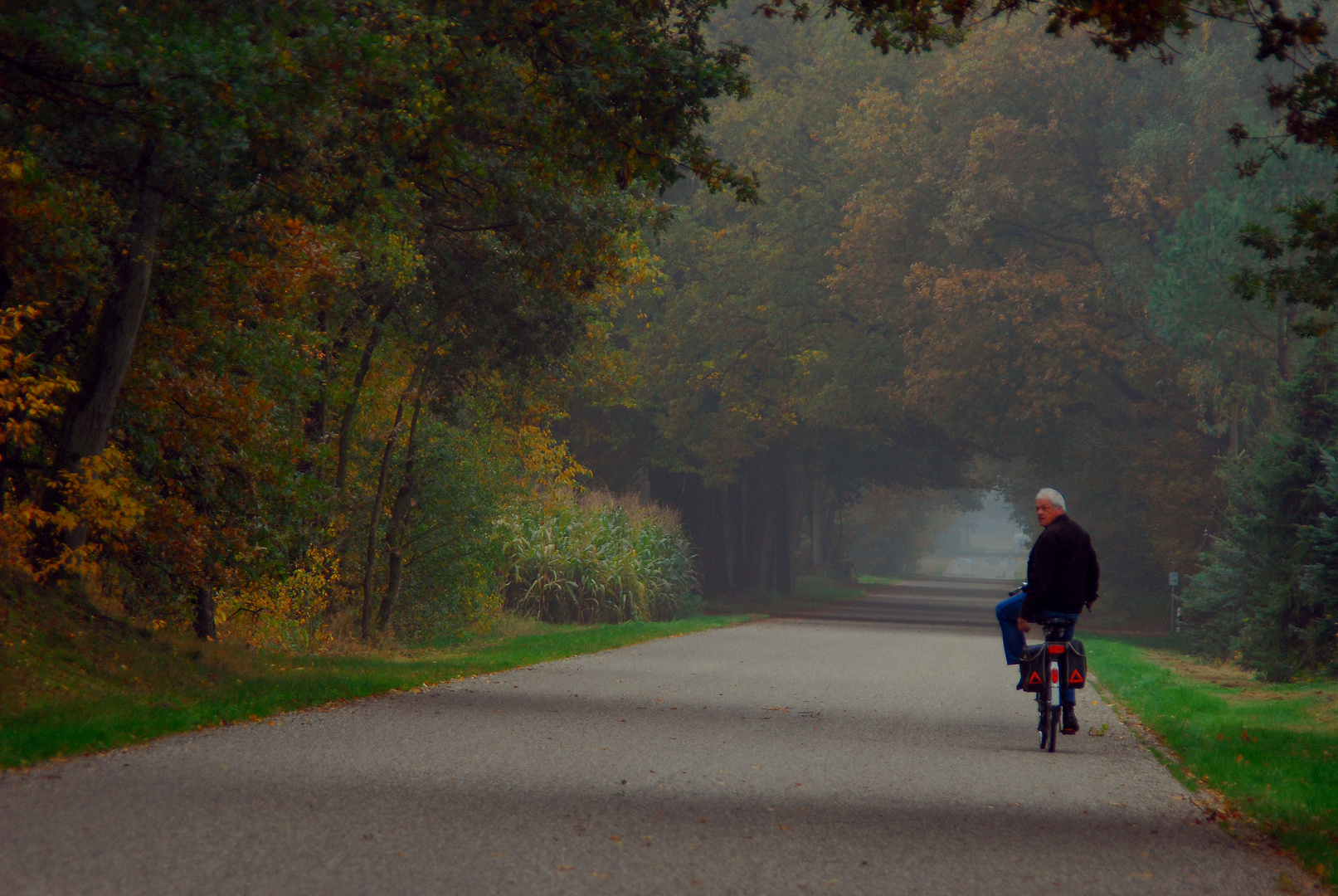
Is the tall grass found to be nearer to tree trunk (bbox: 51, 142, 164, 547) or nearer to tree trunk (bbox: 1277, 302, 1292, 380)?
tree trunk (bbox: 51, 142, 164, 547)

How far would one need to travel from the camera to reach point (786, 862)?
6082 mm

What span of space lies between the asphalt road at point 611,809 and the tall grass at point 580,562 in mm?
13555

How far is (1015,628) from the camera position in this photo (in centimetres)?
1055

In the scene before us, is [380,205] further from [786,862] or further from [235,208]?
[786,862]

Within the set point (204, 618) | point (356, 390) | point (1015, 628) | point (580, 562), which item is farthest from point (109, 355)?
point (580, 562)

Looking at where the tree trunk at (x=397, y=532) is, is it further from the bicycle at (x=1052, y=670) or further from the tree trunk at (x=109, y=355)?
the bicycle at (x=1052, y=670)

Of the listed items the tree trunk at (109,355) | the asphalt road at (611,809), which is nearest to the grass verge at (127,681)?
Answer: the asphalt road at (611,809)

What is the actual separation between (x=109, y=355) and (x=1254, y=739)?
33.1 feet

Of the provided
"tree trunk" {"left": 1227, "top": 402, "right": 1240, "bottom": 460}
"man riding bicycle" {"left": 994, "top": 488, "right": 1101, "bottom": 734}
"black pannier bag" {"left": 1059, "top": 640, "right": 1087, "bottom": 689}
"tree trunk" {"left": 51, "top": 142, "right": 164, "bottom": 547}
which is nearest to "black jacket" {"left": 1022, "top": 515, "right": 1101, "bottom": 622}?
"man riding bicycle" {"left": 994, "top": 488, "right": 1101, "bottom": 734}

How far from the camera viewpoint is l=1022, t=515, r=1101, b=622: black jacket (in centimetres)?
1011

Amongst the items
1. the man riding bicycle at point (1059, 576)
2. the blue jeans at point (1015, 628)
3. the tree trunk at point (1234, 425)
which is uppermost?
the tree trunk at point (1234, 425)

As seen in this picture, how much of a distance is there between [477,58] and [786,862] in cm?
896

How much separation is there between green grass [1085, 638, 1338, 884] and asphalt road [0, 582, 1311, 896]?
356 mm

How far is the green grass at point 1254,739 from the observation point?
7.48m
